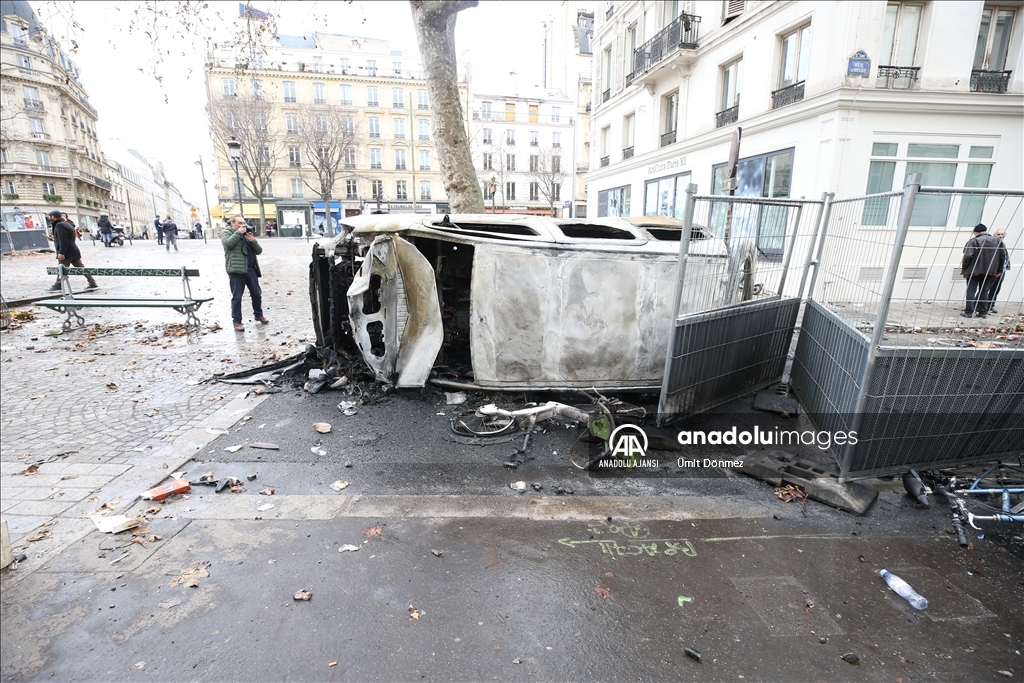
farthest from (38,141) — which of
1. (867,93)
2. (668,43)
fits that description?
(867,93)

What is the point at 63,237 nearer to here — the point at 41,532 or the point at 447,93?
the point at 447,93

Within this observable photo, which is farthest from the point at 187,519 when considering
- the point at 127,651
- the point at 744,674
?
the point at 744,674

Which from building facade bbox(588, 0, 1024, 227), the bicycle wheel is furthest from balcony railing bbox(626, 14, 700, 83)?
the bicycle wheel

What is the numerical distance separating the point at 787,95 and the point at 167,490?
15930mm

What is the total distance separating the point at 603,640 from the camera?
7.26 ft

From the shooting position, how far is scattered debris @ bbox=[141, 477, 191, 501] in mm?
3335

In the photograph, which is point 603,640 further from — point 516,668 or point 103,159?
point 103,159

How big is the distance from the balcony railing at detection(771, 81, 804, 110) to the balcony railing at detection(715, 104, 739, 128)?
1.58m

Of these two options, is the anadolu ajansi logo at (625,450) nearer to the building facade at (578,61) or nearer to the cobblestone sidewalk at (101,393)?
the cobblestone sidewalk at (101,393)

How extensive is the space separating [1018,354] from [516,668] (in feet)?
12.1

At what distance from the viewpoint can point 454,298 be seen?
5.75 m

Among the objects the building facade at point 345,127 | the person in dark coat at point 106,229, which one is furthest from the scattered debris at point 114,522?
the building facade at point 345,127

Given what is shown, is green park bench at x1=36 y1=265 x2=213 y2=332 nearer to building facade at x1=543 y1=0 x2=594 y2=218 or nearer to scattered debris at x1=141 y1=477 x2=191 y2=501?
scattered debris at x1=141 y1=477 x2=191 y2=501

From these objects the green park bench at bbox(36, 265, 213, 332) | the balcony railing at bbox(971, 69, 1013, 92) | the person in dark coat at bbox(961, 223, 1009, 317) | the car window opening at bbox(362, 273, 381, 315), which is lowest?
the green park bench at bbox(36, 265, 213, 332)
